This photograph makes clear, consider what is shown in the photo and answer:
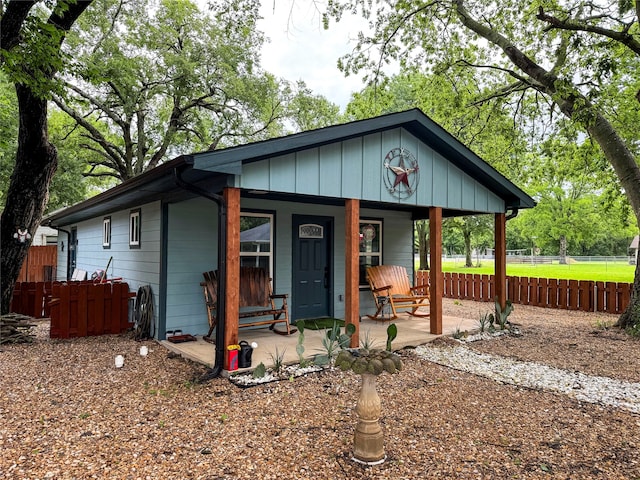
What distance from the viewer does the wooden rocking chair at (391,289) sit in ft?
25.1

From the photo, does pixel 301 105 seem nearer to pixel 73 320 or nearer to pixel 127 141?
pixel 127 141

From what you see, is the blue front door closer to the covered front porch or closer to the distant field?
the covered front porch

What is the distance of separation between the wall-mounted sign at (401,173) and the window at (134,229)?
4371 mm

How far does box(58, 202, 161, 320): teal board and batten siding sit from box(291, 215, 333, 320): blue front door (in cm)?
232

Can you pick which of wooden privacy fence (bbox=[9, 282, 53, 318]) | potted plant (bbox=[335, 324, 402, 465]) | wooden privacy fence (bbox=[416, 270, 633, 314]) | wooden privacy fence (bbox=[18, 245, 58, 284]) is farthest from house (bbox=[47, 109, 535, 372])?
wooden privacy fence (bbox=[18, 245, 58, 284])

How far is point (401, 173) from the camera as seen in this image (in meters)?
5.93

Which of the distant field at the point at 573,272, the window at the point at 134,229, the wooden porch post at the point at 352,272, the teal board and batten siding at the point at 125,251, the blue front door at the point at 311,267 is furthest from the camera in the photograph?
the distant field at the point at 573,272

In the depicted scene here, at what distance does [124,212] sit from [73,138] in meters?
11.2

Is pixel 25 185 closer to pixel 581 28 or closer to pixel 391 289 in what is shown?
pixel 391 289

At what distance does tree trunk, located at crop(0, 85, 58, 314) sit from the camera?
6.60 m

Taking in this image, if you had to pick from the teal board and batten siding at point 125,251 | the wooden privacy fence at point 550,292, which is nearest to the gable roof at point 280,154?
the teal board and batten siding at point 125,251

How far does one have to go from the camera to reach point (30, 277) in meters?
14.8

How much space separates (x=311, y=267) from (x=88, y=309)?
3.85 meters

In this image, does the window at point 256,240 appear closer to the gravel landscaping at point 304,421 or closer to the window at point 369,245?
the gravel landscaping at point 304,421
